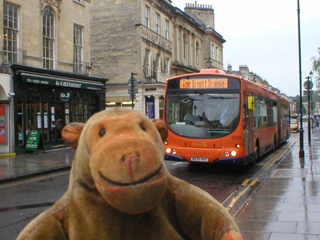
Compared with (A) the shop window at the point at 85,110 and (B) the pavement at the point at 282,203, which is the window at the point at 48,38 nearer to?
(A) the shop window at the point at 85,110

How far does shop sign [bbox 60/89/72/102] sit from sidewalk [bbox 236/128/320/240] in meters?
13.7

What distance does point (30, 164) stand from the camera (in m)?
13.9

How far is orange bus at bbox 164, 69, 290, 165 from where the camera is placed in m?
10.6

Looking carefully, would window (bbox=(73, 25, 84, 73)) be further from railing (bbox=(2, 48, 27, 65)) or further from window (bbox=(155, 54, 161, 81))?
window (bbox=(155, 54, 161, 81))

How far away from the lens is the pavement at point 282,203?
521 centimetres

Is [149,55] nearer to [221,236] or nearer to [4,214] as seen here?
[4,214]

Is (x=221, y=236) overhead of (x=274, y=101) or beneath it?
beneath

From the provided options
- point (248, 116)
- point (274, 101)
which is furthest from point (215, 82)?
point (274, 101)

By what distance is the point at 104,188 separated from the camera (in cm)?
176

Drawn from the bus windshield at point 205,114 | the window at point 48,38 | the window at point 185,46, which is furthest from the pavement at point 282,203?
the window at point 185,46

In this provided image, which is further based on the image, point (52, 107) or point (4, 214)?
point (52, 107)

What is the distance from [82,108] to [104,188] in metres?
21.3

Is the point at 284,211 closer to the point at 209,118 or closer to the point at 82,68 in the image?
the point at 209,118

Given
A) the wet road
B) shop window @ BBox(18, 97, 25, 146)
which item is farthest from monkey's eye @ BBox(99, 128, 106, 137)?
shop window @ BBox(18, 97, 25, 146)
